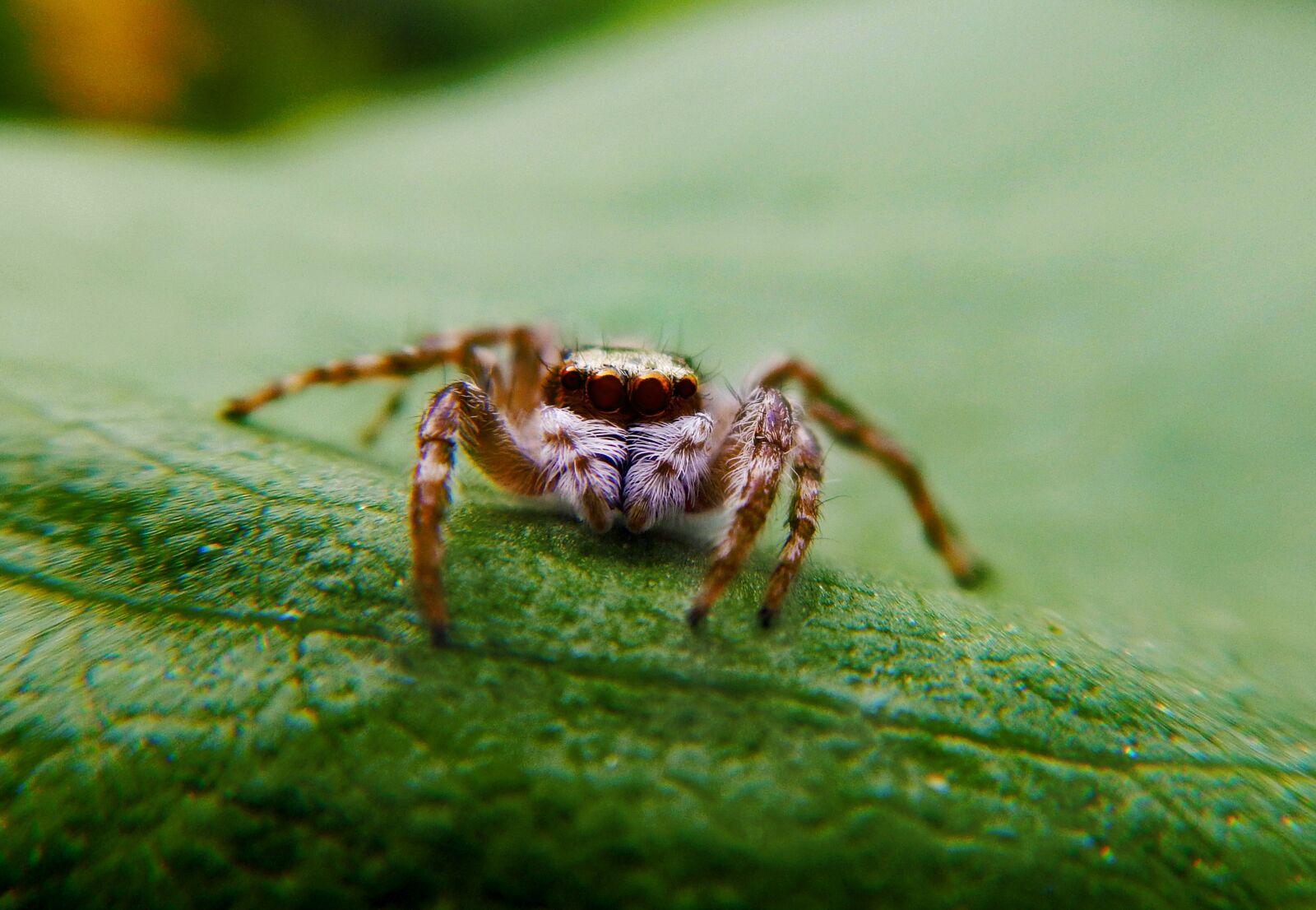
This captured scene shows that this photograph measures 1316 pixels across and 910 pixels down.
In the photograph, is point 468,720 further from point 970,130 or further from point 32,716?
point 970,130

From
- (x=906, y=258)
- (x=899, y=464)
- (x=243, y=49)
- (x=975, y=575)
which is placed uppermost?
(x=243, y=49)

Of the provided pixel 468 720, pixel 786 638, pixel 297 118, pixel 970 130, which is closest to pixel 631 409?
pixel 786 638

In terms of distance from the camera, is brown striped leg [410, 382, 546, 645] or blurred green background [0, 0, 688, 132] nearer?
brown striped leg [410, 382, 546, 645]

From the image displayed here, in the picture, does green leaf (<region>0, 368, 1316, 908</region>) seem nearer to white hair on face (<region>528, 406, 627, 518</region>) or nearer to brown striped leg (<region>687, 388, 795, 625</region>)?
brown striped leg (<region>687, 388, 795, 625</region>)

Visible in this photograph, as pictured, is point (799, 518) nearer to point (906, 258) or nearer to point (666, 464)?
point (666, 464)

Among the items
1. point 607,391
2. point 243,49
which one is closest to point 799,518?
point 607,391

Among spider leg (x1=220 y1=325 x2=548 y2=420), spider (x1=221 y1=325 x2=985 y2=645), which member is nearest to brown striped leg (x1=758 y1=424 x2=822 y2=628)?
spider (x1=221 y1=325 x2=985 y2=645)
